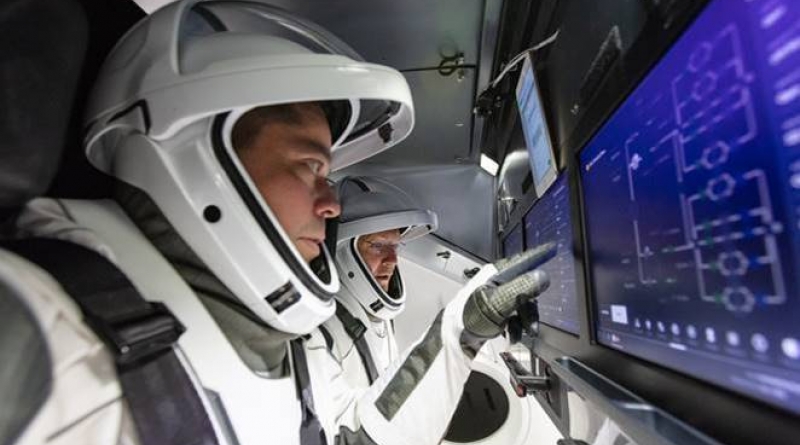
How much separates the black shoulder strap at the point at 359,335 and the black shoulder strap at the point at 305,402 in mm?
921

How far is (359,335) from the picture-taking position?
2.00 metres

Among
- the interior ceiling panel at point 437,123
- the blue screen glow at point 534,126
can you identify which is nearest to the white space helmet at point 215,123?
the blue screen glow at point 534,126

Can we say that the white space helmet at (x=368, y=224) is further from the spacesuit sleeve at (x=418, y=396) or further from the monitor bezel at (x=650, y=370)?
the monitor bezel at (x=650, y=370)

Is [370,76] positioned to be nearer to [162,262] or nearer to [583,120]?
[162,262]

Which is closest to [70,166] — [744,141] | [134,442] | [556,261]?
[134,442]

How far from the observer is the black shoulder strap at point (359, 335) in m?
1.98

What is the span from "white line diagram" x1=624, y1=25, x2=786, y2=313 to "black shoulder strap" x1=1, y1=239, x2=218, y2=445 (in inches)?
29.1

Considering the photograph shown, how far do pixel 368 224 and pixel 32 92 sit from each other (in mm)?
1511

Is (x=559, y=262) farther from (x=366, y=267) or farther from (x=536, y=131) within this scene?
(x=366, y=267)

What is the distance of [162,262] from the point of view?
0.70 metres

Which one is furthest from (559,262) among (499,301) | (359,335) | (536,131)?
(359,335)

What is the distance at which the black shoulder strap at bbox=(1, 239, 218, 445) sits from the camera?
52 centimetres

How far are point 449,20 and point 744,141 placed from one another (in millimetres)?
1382

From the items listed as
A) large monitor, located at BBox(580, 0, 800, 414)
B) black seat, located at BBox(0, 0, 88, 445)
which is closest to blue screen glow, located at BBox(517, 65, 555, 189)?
large monitor, located at BBox(580, 0, 800, 414)
